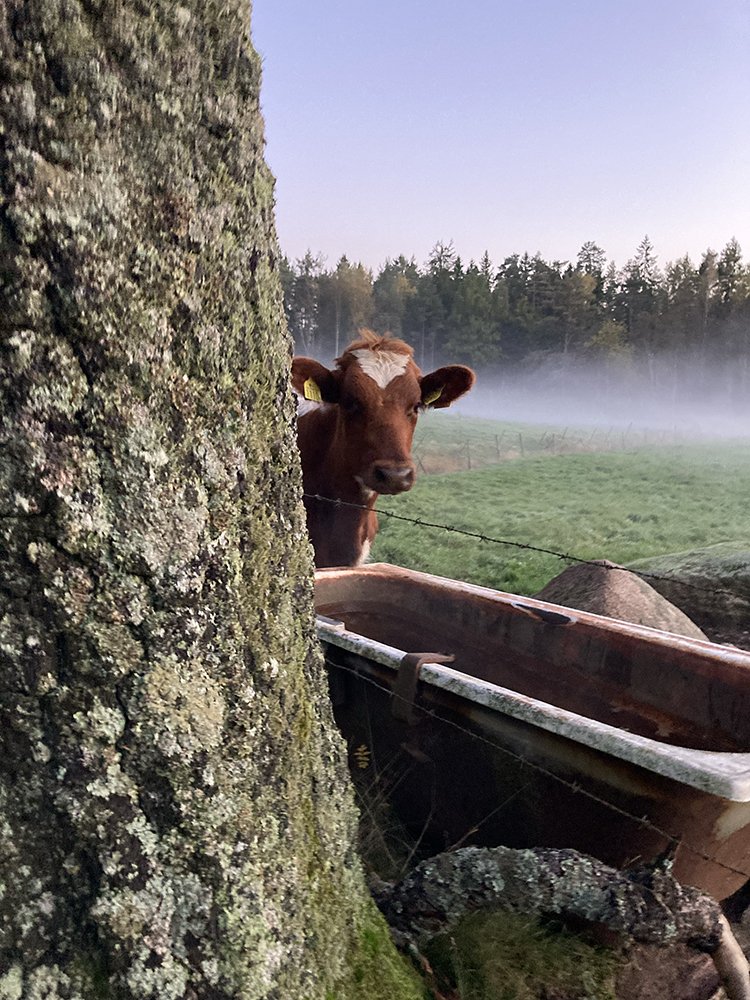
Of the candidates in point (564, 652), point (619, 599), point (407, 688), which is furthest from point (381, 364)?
point (407, 688)

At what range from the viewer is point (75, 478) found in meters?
1.00

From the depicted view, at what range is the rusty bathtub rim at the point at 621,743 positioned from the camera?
185 centimetres

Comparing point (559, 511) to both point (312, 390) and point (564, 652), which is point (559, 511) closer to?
point (312, 390)

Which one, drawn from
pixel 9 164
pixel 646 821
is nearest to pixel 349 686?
pixel 646 821

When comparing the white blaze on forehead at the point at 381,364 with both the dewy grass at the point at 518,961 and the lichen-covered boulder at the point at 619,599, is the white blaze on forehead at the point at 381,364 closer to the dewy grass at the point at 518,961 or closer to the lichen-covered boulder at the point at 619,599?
the lichen-covered boulder at the point at 619,599

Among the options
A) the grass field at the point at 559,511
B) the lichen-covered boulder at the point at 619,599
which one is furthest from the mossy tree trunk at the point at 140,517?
the grass field at the point at 559,511

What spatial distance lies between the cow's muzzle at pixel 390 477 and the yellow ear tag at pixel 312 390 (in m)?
0.78

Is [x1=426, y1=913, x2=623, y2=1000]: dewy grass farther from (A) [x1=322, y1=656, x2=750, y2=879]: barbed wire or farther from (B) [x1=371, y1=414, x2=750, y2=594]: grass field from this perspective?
(B) [x1=371, y1=414, x2=750, y2=594]: grass field

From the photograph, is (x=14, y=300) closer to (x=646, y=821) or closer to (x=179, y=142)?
(x=179, y=142)

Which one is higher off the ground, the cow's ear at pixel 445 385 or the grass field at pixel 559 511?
the cow's ear at pixel 445 385

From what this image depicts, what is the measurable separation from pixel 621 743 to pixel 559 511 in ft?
46.0

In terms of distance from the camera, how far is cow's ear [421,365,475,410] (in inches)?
218

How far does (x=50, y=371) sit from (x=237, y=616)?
0.54m

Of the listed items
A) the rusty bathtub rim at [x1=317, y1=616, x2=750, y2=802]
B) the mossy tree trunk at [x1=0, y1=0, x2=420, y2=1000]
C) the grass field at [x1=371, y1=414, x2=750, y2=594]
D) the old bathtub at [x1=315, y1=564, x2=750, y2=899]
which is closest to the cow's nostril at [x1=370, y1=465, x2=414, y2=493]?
the old bathtub at [x1=315, y1=564, x2=750, y2=899]
